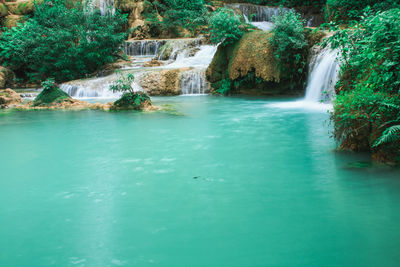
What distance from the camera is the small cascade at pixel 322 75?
10539 mm

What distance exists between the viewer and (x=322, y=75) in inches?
431

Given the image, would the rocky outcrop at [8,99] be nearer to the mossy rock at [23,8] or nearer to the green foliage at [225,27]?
the green foliage at [225,27]

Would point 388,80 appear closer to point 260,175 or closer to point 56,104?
point 260,175

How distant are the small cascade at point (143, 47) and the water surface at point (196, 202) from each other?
50.6ft

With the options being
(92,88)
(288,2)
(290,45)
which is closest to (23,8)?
(92,88)

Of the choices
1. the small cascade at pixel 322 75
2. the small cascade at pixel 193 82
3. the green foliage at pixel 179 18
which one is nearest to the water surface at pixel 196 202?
the small cascade at pixel 322 75

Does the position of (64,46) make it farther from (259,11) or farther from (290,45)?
(259,11)

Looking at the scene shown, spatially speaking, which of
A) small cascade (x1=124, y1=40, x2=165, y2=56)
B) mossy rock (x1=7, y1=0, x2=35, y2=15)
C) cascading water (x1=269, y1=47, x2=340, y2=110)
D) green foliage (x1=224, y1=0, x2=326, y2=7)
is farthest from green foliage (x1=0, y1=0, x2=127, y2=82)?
green foliage (x1=224, y1=0, x2=326, y2=7)

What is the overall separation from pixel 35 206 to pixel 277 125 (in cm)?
550

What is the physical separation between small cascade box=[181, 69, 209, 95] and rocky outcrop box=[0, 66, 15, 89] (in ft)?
33.2

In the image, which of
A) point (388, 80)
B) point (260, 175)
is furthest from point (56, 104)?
point (388, 80)

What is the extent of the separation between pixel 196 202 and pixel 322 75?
28.1 ft

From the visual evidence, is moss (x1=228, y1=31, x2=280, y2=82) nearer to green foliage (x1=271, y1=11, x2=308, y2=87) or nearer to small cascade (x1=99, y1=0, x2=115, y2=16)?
green foliage (x1=271, y1=11, x2=308, y2=87)

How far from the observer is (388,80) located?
4.45m
